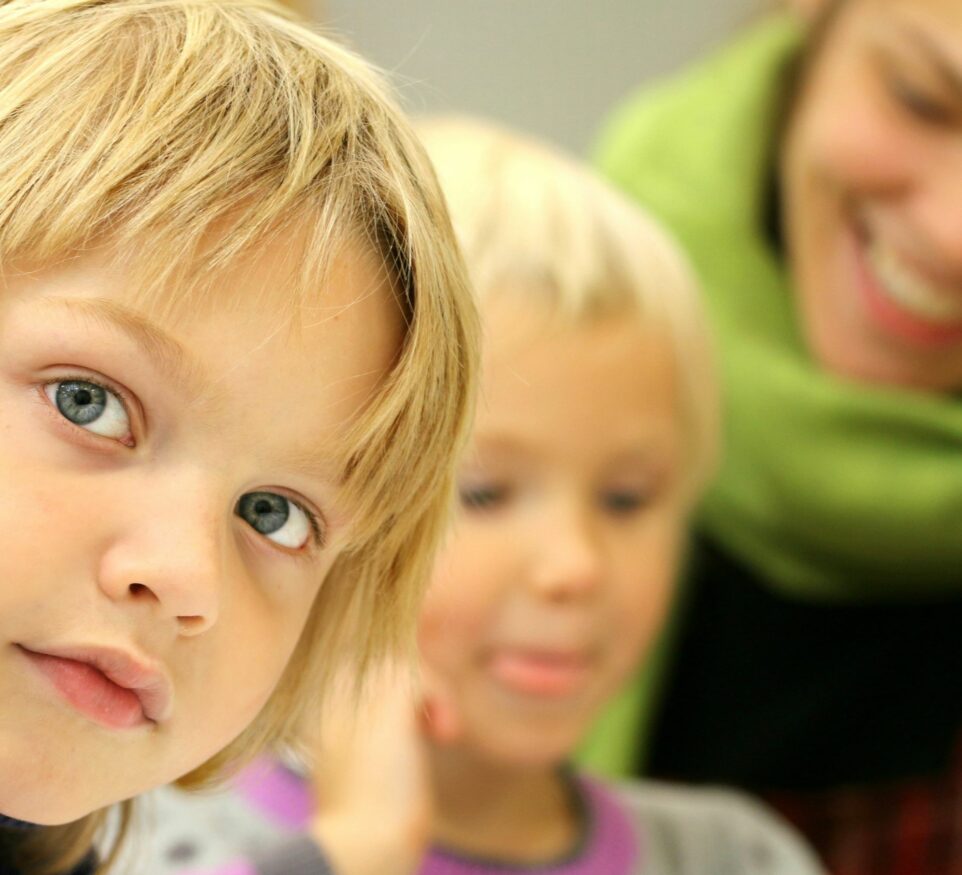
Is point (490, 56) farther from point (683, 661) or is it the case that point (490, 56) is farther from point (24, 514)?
point (24, 514)

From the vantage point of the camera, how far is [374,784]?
2.11 feet

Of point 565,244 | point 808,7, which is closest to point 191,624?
point 565,244

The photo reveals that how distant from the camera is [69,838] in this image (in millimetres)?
486

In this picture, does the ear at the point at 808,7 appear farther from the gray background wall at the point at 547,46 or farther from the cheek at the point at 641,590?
the cheek at the point at 641,590

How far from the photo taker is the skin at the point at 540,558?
27.2 inches

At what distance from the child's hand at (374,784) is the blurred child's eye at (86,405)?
21 centimetres

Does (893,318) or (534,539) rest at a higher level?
(893,318)

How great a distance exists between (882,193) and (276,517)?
0.65m

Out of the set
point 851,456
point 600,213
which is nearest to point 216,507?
→ point 600,213

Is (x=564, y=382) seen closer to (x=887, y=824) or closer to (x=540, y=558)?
(x=540, y=558)

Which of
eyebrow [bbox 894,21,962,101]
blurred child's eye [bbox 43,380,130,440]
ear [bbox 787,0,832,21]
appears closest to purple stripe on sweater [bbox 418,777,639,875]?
blurred child's eye [bbox 43,380,130,440]

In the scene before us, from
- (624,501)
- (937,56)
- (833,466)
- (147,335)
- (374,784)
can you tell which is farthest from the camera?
(833,466)

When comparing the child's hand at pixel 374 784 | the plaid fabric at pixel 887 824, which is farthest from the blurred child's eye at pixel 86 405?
the plaid fabric at pixel 887 824

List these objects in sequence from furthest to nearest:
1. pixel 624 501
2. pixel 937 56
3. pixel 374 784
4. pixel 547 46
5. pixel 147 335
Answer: pixel 547 46 → pixel 937 56 → pixel 624 501 → pixel 374 784 → pixel 147 335
